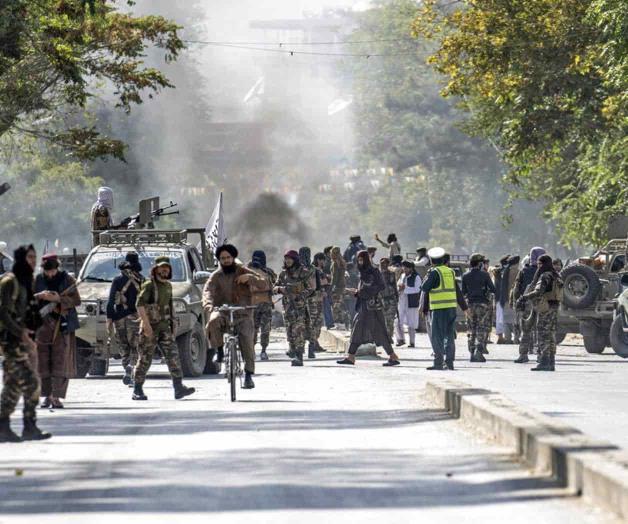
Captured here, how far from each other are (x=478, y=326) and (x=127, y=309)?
8.42 m

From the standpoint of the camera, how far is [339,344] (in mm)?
35969

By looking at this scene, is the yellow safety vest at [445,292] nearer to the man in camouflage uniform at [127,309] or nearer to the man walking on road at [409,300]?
the man in camouflage uniform at [127,309]

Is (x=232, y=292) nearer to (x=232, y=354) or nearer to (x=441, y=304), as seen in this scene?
(x=232, y=354)

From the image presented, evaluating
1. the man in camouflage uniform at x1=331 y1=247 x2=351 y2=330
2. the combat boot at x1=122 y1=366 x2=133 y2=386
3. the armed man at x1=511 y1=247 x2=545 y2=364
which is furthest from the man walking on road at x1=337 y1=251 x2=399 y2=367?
the man in camouflage uniform at x1=331 y1=247 x2=351 y2=330

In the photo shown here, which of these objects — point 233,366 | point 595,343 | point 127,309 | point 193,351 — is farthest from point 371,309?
point 233,366

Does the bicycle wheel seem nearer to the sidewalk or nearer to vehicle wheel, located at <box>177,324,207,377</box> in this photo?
the sidewalk

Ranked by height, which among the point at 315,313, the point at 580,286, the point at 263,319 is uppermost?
the point at 580,286

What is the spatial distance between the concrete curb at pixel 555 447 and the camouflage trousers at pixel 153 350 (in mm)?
4597

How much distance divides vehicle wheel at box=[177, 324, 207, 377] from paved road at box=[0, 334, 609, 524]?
5.68 m

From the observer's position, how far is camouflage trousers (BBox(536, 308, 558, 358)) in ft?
89.1

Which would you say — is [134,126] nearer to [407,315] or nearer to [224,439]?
[407,315]

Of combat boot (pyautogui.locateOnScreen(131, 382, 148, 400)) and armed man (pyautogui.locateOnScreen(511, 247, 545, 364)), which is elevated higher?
armed man (pyautogui.locateOnScreen(511, 247, 545, 364))

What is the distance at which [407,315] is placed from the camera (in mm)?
37000

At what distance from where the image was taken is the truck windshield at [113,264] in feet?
88.3
